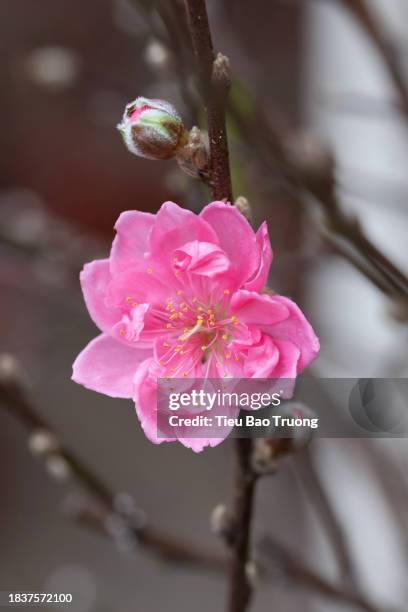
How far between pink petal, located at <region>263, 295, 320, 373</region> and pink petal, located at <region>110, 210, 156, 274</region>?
0.09m

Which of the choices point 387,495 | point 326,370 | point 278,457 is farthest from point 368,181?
point 278,457

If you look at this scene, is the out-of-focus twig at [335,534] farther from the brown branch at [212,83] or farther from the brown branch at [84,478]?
the brown branch at [212,83]

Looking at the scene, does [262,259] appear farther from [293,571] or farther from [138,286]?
[293,571]

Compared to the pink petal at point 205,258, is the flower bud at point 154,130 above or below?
above

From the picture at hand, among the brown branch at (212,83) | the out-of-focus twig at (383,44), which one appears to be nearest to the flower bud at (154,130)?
the brown branch at (212,83)

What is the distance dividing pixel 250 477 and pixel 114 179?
4.53ft

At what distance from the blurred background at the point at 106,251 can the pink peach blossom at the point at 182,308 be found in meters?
0.42

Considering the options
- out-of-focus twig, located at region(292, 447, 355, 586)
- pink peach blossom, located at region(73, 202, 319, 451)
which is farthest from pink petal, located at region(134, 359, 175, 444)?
out-of-focus twig, located at region(292, 447, 355, 586)

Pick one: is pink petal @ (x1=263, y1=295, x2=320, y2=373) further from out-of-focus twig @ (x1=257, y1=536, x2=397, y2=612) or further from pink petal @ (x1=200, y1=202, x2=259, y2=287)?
out-of-focus twig @ (x1=257, y1=536, x2=397, y2=612)

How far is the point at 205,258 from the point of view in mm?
405

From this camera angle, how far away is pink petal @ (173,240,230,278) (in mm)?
401

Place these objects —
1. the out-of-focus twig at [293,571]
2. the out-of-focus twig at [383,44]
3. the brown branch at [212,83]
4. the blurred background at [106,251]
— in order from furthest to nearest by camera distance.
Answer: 1. the blurred background at [106,251]
2. the out-of-focus twig at [383,44]
3. the out-of-focus twig at [293,571]
4. the brown branch at [212,83]

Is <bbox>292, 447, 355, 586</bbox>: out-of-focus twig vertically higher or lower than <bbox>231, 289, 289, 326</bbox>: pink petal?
lower

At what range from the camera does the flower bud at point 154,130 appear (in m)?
0.40
